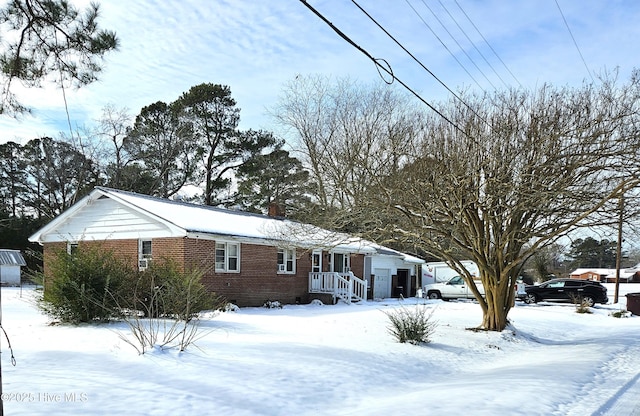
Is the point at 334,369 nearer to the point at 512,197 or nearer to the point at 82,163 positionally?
the point at 512,197

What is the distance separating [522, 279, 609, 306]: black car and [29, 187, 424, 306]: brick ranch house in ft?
41.1

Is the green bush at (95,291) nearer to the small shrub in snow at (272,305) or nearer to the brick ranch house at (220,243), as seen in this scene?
the brick ranch house at (220,243)

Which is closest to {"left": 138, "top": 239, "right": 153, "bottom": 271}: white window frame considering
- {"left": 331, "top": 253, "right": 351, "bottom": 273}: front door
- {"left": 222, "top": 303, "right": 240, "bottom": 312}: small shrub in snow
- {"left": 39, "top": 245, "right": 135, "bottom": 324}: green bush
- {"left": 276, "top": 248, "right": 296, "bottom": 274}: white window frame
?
{"left": 222, "top": 303, "right": 240, "bottom": 312}: small shrub in snow

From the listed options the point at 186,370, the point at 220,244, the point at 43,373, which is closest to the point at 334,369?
the point at 186,370

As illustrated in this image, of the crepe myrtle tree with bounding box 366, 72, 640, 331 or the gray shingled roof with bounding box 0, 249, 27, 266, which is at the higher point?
the crepe myrtle tree with bounding box 366, 72, 640, 331

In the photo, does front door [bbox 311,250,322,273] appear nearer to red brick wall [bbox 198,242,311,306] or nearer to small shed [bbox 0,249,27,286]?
red brick wall [bbox 198,242,311,306]

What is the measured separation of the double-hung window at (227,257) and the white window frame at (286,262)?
2.57 metres

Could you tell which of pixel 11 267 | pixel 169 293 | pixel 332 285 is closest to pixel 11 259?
pixel 11 267

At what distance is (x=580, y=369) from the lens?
1059cm

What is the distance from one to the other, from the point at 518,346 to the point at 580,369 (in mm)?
4341

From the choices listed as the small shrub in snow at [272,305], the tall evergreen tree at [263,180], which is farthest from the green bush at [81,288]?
the tall evergreen tree at [263,180]

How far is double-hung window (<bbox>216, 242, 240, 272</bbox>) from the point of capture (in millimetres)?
21009

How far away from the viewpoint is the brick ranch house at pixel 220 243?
64.1ft

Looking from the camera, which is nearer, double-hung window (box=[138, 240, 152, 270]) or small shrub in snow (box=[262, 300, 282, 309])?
double-hung window (box=[138, 240, 152, 270])
